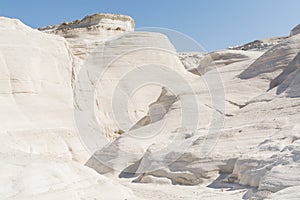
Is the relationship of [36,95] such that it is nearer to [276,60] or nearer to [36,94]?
[36,94]

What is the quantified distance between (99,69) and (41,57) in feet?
19.3

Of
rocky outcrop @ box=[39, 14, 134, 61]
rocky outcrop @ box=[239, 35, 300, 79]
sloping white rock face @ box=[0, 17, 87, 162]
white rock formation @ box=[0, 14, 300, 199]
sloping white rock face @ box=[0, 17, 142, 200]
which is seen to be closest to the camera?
white rock formation @ box=[0, 14, 300, 199]

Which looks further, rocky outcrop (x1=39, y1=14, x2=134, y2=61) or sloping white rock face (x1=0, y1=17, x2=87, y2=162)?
rocky outcrop (x1=39, y1=14, x2=134, y2=61)

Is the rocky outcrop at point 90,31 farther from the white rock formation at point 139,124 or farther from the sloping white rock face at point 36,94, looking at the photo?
the sloping white rock face at point 36,94

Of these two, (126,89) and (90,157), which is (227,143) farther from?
(126,89)

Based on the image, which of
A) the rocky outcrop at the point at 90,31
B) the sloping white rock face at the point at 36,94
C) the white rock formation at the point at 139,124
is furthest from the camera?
the rocky outcrop at the point at 90,31

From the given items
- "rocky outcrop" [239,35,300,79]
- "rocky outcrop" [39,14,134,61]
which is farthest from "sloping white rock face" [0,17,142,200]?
"rocky outcrop" [239,35,300,79]

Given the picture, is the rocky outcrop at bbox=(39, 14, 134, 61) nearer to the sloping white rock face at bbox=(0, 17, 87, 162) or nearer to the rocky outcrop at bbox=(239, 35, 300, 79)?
the sloping white rock face at bbox=(0, 17, 87, 162)

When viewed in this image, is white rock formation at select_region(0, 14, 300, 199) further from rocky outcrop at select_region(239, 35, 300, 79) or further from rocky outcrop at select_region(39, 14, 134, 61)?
rocky outcrop at select_region(39, 14, 134, 61)

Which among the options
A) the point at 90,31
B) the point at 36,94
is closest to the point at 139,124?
the point at 36,94

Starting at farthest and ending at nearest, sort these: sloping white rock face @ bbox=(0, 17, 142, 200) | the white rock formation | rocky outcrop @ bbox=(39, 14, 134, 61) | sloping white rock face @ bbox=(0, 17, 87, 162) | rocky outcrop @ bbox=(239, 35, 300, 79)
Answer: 1. rocky outcrop @ bbox=(39, 14, 134, 61)
2. rocky outcrop @ bbox=(239, 35, 300, 79)
3. sloping white rock face @ bbox=(0, 17, 87, 162)
4. sloping white rock face @ bbox=(0, 17, 142, 200)
5. the white rock formation

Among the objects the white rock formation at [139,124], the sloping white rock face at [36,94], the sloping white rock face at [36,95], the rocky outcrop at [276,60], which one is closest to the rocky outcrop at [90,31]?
the white rock formation at [139,124]

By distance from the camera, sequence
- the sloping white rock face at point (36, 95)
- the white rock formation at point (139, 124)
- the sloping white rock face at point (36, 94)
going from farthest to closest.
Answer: the sloping white rock face at point (36, 94), the sloping white rock face at point (36, 95), the white rock formation at point (139, 124)

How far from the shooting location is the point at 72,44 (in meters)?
22.3
